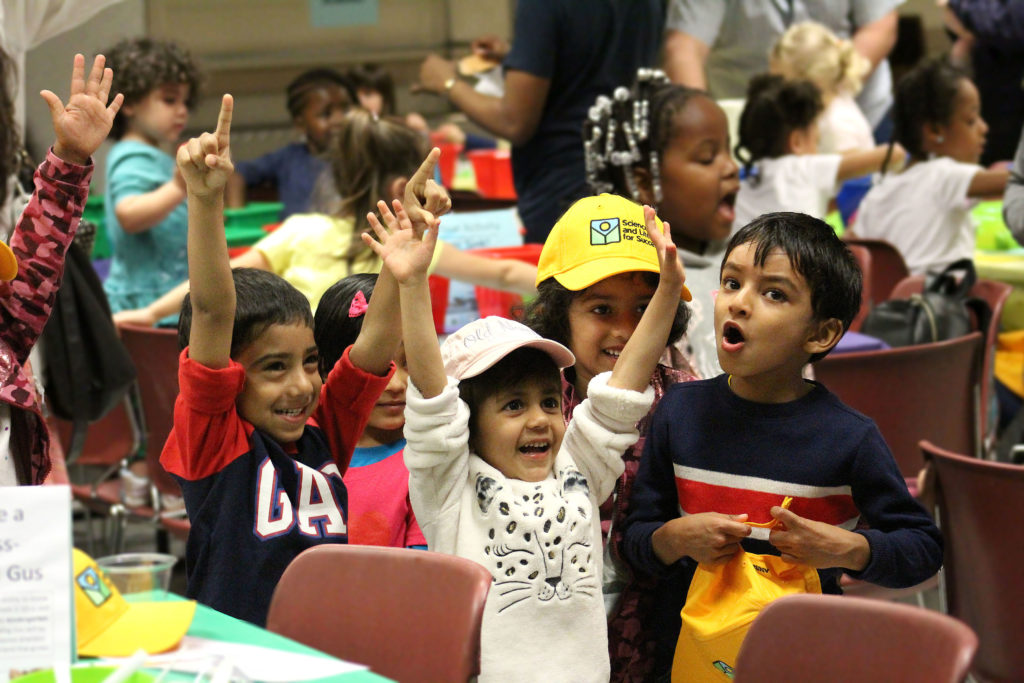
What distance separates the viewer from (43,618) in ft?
4.83

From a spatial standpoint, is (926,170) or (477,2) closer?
(926,170)

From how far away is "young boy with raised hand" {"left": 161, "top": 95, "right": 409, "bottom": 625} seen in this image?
1964mm

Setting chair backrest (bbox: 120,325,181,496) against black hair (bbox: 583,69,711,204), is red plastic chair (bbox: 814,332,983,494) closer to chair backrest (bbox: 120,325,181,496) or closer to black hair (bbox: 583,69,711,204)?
black hair (bbox: 583,69,711,204)

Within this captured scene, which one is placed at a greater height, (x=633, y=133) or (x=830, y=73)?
(x=830, y=73)

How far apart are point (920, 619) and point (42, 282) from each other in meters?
1.39

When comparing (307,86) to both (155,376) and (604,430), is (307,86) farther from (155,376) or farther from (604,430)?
(604,430)

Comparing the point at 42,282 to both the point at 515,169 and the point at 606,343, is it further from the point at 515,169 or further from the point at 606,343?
the point at 515,169

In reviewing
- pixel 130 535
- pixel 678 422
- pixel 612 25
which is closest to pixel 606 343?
pixel 678 422

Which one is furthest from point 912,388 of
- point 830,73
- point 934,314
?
point 830,73

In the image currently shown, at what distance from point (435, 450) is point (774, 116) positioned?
3.53 metres

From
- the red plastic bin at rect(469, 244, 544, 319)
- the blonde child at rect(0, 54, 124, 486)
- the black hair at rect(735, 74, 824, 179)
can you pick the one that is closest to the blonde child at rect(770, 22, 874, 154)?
the black hair at rect(735, 74, 824, 179)

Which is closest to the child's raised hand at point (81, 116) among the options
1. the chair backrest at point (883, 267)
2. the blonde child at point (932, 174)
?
the chair backrest at point (883, 267)

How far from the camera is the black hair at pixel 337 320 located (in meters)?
2.46

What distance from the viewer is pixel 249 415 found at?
2.14m
